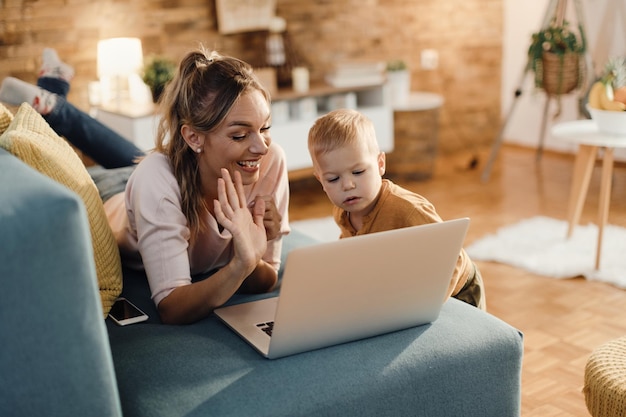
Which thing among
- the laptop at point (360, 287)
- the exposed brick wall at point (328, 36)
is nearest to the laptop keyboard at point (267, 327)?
the laptop at point (360, 287)

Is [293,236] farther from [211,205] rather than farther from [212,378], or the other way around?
[212,378]

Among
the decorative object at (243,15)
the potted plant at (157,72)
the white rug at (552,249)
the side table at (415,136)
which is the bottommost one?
the white rug at (552,249)

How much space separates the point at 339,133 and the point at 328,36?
11.9 ft

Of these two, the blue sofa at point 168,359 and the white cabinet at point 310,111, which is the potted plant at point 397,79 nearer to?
the white cabinet at point 310,111

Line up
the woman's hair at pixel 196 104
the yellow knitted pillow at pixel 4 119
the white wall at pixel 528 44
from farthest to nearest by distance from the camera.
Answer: the white wall at pixel 528 44
the yellow knitted pillow at pixel 4 119
the woman's hair at pixel 196 104

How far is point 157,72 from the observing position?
4.25 m

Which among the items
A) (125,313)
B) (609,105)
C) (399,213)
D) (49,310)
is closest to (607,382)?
(399,213)

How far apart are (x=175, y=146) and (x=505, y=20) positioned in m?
4.66

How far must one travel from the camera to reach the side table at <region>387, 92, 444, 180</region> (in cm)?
505

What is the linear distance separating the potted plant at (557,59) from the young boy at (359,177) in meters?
3.12

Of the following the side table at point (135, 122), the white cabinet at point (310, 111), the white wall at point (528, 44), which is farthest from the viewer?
the white wall at point (528, 44)

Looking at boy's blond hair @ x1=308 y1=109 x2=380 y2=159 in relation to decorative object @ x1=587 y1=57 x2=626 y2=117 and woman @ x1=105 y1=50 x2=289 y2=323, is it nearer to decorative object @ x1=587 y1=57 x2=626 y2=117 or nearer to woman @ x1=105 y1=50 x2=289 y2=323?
woman @ x1=105 y1=50 x2=289 y2=323

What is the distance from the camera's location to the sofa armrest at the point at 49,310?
3.91ft

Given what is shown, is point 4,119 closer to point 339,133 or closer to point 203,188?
point 203,188
